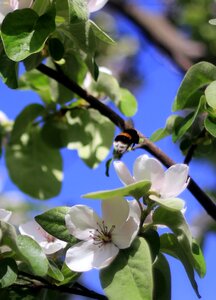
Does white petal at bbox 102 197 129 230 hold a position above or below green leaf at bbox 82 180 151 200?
below

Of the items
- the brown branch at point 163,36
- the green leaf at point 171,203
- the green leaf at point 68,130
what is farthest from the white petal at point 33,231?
the brown branch at point 163,36

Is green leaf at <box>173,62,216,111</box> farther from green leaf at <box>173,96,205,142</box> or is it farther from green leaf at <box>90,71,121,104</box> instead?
green leaf at <box>90,71,121,104</box>

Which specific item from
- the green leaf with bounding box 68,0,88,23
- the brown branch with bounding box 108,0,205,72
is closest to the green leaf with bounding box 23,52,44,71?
the green leaf with bounding box 68,0,88,23

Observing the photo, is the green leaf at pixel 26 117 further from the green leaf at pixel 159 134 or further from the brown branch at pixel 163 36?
the brown branch at pixel 163 36

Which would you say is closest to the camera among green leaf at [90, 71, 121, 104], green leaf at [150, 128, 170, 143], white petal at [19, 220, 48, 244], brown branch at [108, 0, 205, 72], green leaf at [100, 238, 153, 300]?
green leaf at [100, 238, 153, 300]

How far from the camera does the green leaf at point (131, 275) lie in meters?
0.84

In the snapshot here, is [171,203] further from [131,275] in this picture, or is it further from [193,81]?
[193,81]

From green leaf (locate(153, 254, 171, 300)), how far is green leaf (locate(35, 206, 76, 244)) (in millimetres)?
Answer: 117

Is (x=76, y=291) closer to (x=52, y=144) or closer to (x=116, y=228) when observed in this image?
(x=116, y=228)

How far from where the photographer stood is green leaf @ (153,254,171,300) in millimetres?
936

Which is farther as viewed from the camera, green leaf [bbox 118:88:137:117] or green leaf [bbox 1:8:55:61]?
green leaf [bbox 118:88:137:117]

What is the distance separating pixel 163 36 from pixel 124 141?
1.99 metres

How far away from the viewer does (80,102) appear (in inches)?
52.9

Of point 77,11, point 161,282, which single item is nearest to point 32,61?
point 77,11
